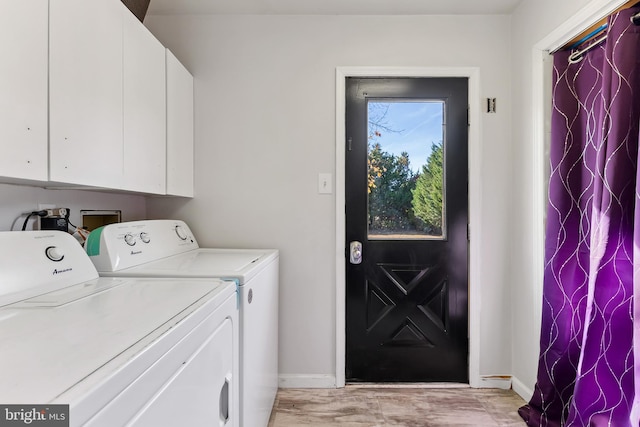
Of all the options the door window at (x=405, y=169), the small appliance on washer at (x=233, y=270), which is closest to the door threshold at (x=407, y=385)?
the small appliance on washer at (x=233, y=270)

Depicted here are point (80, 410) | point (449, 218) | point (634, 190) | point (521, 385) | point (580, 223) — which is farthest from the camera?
point (449, 218)

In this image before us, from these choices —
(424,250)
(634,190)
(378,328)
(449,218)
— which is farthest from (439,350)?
(634,190)

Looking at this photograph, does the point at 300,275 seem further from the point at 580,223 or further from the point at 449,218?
the point at 580,223

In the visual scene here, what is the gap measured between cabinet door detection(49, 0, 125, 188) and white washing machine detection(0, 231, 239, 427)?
28cm

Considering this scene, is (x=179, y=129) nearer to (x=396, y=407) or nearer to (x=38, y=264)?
(x=38, y=264)

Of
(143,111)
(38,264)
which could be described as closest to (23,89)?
(38,264)

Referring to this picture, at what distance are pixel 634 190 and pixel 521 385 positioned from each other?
1323 mm

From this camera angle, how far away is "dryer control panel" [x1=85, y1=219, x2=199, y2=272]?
1.40 meters

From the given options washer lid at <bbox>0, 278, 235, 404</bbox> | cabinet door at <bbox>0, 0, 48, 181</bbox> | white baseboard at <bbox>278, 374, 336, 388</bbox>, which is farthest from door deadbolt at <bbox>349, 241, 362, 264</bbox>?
cabinet door at <bbox>0, 0, 48, 181</bbox>

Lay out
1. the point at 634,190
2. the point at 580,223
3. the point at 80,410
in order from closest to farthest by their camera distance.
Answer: the point at 80,410
the point at 634,190
the point at 580,223

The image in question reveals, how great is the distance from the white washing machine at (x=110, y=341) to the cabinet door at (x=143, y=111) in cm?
44

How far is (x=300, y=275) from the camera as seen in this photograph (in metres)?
2.24

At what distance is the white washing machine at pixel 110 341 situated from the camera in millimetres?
528

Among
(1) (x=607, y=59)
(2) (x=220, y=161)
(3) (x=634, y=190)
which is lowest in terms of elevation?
(3) (x=634, y=190)
